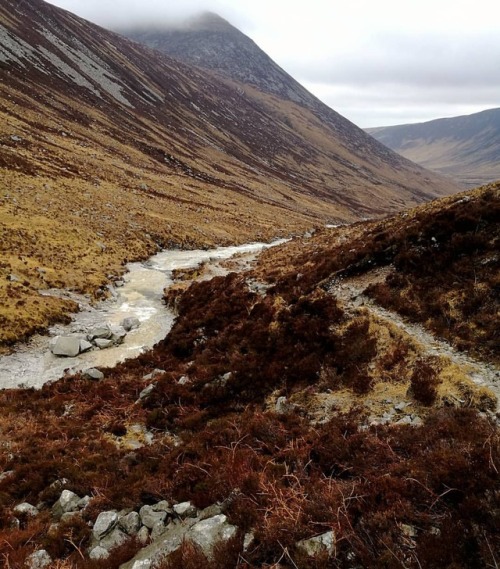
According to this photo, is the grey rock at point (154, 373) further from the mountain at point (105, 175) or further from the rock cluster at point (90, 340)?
the mountain at point (105, 175)

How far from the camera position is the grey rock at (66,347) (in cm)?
2230

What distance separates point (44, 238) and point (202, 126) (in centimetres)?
14555

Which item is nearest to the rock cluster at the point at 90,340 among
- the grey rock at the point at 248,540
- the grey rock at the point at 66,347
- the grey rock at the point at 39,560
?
the grey rock at the point at 66,347

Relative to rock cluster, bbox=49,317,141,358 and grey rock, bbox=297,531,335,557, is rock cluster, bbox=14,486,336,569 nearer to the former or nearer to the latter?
grey rock, bbox=297,531,335,557

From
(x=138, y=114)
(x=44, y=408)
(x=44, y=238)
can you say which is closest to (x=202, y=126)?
(x=138, y=114)

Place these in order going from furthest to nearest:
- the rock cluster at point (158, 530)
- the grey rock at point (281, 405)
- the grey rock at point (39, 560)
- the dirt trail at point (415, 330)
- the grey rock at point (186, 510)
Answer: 1. the grey rock at point (281, 405)
2. the dirt trail at point (415, 330)
3. the grey rock at point (186, 510)
4. the grey rock at point (39, 560)
5. the rock cluster at point (158, 530)

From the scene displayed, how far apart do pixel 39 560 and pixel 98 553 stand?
1243 mm

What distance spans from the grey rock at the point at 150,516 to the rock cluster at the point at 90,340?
1525 cm

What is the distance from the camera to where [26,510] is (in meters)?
10.0

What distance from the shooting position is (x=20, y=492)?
10883 mm

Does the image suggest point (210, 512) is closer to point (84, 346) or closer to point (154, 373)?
point (154, 373)

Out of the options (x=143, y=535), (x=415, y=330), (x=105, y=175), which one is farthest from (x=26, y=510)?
(x=105, y=175)

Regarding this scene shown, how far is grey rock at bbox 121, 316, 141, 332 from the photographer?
87.2ft

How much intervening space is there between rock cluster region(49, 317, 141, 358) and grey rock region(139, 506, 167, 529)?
1525 centimetres
